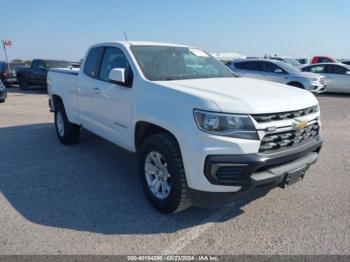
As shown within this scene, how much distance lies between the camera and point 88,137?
7070mm

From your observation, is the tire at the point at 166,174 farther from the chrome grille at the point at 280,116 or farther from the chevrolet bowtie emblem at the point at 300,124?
the chevrolet bowtie emblem at the point at 300,124

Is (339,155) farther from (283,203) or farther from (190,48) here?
(190,48)

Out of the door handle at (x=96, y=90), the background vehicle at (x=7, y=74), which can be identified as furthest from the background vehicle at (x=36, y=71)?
the door handle at (x=96, y=90)

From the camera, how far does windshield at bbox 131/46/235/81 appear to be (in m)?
4.06

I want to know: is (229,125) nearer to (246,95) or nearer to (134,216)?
(246,95)

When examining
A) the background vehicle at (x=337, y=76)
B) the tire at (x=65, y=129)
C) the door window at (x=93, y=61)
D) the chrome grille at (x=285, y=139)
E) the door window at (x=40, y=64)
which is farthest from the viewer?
the door window at (x=40, y=64)

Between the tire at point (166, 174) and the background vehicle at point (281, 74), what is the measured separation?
1105cm

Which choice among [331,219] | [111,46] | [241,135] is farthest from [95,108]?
[331,219]

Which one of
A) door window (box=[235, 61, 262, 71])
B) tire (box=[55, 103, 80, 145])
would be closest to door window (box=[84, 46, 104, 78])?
tire (box=[55, 103, 80, 145])

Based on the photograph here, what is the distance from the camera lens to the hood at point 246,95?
9.73 ft

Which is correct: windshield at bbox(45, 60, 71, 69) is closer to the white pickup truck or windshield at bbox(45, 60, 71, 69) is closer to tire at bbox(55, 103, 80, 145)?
tire at bbox(55, 103, 80, 145)

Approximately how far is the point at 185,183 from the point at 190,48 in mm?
2648

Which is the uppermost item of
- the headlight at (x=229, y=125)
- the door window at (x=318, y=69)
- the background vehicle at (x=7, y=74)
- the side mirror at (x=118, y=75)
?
the side mirror at (x=118, y=75)

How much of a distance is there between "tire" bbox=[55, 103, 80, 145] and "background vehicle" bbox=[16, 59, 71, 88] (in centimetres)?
1062
